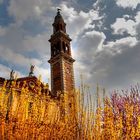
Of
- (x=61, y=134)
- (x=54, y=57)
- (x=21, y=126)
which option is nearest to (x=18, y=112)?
(x=21, y=126)

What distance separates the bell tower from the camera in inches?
1331

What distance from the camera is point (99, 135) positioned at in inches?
351

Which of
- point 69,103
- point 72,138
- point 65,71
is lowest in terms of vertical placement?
point 72,138

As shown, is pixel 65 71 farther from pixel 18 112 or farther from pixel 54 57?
pixel 18 112

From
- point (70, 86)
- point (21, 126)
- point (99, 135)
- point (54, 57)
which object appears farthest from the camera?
point (54, 57)

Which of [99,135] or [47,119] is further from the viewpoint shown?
[47,119]

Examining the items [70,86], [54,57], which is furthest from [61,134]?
[54,57]

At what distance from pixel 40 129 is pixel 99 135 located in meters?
2.22

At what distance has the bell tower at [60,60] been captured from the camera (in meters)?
33.8

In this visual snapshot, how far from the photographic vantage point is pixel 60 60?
35656 mm

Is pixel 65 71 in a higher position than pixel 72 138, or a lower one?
higher

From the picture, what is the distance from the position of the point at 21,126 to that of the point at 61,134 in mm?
1517

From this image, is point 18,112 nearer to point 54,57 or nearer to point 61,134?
point 61,134

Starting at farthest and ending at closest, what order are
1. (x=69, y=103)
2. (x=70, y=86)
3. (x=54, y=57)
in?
(x=54, y=57) → (x=70, y=86) → (x=69, y=103)
